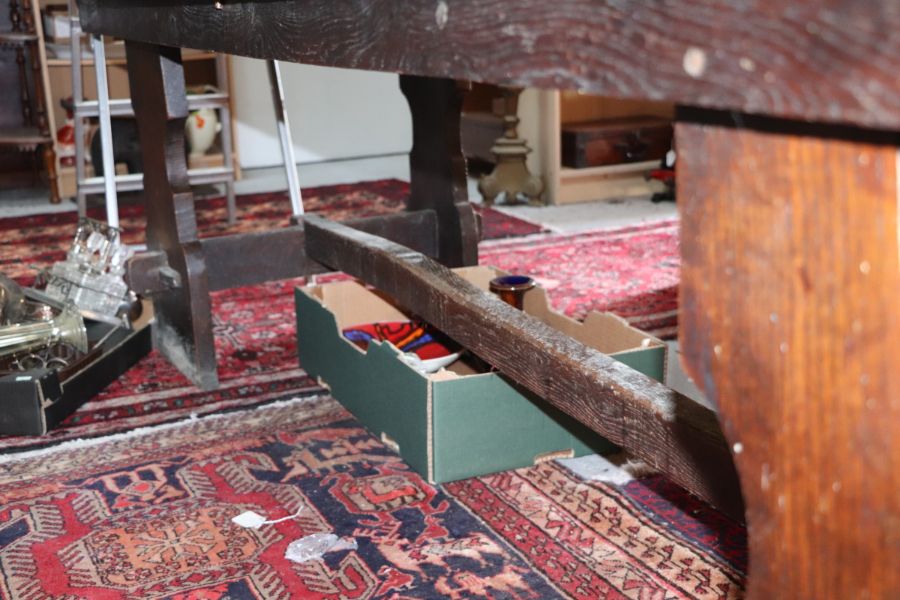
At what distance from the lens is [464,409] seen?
1.78 m

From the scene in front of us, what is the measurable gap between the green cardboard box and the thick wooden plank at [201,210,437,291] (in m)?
0.41

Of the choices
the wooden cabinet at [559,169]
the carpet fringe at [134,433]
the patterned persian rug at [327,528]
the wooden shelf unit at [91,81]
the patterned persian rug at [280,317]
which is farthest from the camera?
the wooden shelf unit at [91,81]

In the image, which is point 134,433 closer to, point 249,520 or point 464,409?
point 249,520

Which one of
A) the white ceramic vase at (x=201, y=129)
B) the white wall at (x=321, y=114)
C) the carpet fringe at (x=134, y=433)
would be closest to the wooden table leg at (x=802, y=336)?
the carpet fringe at (x=134, y=433)

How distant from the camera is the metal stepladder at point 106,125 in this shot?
264 cm

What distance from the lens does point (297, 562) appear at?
1.57 meters

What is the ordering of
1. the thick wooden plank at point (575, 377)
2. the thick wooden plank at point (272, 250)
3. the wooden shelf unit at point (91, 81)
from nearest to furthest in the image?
the thick wooden plank at point (575, 377)
the thick wooden plank at point (272, 250)
the wooden shelf unit at point (91, 81)

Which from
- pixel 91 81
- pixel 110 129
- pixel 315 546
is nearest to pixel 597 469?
pixel 315 546

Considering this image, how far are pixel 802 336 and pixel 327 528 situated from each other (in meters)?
1.18

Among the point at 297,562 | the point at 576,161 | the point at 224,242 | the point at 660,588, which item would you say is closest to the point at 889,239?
the point at 660,588

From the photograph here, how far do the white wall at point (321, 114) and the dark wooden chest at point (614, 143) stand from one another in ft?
5.75

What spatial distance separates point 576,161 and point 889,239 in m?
3.93

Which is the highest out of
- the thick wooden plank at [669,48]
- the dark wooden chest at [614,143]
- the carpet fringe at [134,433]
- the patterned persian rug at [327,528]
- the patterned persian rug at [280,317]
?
the thick wooden plank at [669,48]

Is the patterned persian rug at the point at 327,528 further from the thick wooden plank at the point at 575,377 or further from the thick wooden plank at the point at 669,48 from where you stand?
the thick wooden plank at the point at 669,48
